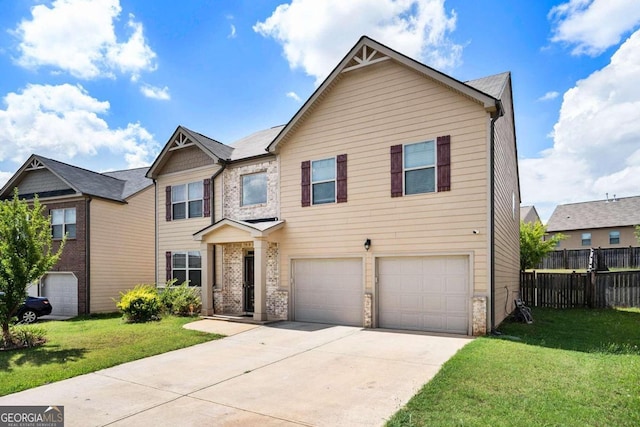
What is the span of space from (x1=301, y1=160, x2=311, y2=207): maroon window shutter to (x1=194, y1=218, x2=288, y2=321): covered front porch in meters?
1.15

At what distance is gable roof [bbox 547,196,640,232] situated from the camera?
33062 millimetres

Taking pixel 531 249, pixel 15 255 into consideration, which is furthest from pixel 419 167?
pixel 531 249

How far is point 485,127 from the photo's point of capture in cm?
1011

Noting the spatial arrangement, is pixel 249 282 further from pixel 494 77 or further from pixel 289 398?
pixel 494 77

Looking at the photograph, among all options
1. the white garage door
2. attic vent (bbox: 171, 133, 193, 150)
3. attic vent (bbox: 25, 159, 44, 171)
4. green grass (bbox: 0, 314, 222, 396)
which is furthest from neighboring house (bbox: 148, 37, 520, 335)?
attic vent (bbox: 25, 159, 44, 171)

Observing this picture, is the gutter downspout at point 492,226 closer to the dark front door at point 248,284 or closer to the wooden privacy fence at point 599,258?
the dark front door at point 248,284

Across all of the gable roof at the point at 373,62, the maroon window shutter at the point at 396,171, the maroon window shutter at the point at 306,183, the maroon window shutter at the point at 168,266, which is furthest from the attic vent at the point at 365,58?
the maroon window shutter at the point at 168,266

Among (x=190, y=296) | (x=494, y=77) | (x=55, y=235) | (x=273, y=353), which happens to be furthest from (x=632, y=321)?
(x=55, y=235)

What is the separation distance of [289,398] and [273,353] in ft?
9.66

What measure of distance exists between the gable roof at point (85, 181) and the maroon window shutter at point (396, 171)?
13.8 m

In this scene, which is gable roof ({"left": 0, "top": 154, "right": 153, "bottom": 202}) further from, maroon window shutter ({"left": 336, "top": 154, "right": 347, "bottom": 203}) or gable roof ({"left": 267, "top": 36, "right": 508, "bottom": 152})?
maroon window shutter ({"left": 336, "top": 154, "right": 347, "bottom": 203})

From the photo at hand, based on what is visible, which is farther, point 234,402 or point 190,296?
point 190,296

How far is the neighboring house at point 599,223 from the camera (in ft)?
107

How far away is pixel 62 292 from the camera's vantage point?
18.1 meters
